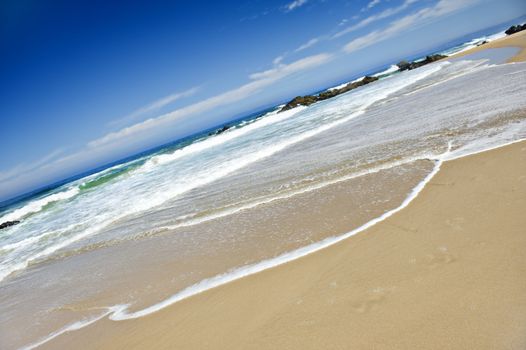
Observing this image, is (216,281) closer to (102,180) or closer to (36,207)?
(102,180)

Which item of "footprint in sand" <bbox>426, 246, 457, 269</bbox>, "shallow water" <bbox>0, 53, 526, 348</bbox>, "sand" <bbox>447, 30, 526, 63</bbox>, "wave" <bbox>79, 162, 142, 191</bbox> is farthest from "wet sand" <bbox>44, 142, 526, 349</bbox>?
"wave" <bbox>79, 162, 142, 191</bbox>

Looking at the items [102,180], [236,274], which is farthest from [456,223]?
[102,180]

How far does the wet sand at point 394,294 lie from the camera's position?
95.2 inches

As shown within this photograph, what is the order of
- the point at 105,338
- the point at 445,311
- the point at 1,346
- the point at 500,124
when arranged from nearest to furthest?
the point at 445,311 < the point at 105,338 < the point at 1,346 < the point at 500,124

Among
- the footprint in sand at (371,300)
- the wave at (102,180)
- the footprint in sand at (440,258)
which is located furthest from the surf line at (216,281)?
the wave at (102,180)

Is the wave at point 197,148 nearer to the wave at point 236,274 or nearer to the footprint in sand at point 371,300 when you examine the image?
the wave at point 236,274

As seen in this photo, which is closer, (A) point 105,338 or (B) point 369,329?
(B) point 369,329

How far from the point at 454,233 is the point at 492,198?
95 centimetres

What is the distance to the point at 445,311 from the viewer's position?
8.21 ft

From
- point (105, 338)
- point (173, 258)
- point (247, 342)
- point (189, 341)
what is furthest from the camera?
point (173, 258)

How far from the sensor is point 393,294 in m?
2.85

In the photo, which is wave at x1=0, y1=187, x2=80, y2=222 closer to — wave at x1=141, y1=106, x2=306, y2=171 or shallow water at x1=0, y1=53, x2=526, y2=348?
wave at x1=141, y1=106, x2=306, y2=171

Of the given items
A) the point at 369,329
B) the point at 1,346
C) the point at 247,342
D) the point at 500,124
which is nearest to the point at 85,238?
the point at 1,346

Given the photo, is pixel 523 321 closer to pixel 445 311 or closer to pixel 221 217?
pixel 445 311
